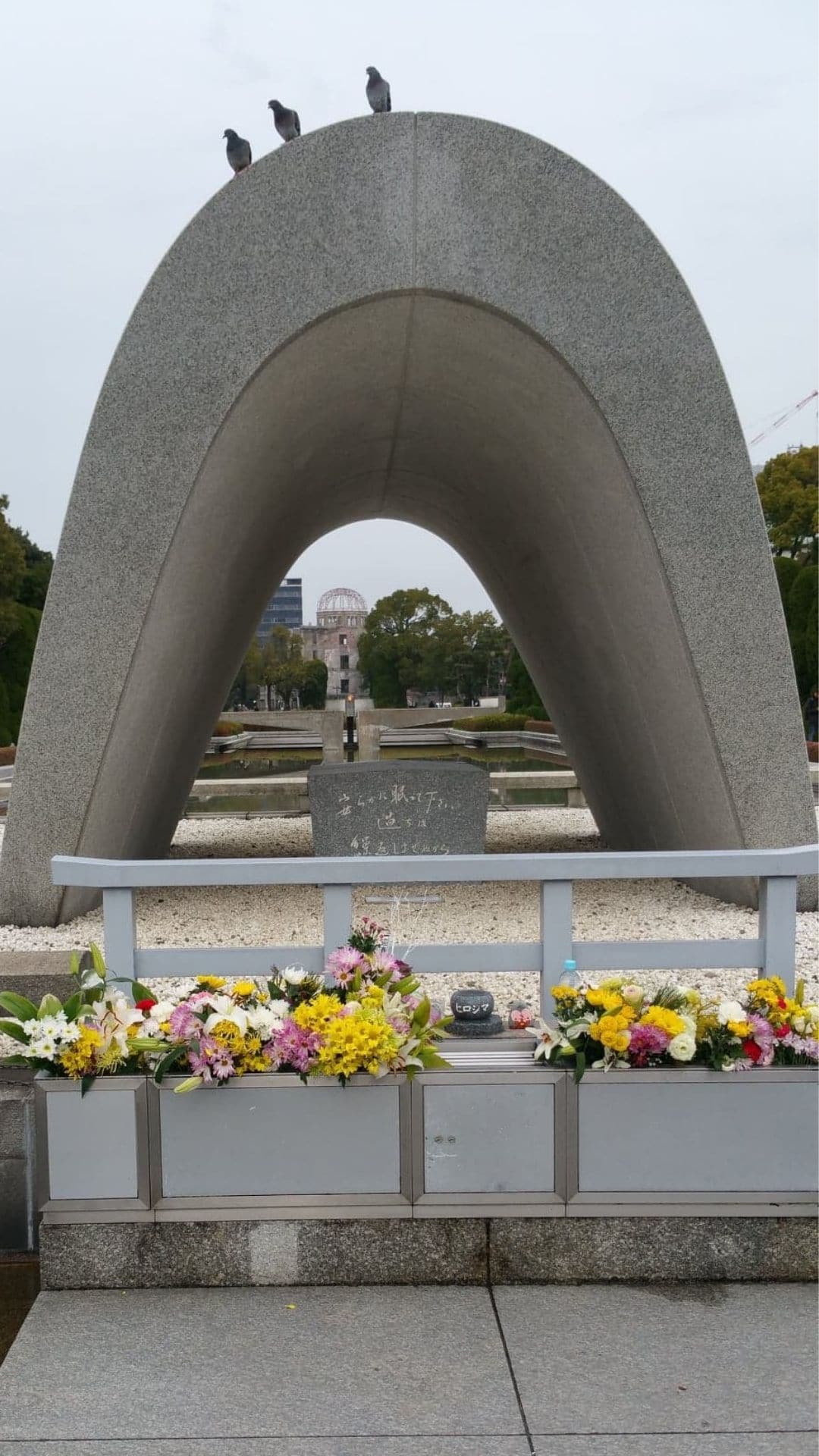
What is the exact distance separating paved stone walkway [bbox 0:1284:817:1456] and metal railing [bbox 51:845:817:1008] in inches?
40.3

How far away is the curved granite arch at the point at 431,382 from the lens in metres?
6.64

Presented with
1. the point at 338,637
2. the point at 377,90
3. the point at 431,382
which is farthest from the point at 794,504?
the point at 338,637

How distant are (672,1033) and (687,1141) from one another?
0.34m

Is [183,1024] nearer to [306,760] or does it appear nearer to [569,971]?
[569,971]

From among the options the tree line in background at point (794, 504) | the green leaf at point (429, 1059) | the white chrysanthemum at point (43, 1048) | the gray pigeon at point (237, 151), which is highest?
the tree line in background at point (794, 504)

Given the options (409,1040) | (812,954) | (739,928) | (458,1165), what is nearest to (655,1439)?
(458,1165)

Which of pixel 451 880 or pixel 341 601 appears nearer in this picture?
pixel 451 880

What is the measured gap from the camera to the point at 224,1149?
11.6ft

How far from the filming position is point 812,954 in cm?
697

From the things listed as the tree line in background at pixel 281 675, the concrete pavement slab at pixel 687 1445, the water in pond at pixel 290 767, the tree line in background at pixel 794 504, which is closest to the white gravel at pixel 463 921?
the water in pond at pixel 290 767

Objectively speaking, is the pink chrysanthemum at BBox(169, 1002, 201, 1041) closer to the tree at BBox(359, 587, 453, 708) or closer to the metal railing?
the metal railing

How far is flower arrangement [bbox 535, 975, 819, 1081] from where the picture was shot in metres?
3.58

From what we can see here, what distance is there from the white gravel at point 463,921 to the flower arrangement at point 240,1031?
245 cm

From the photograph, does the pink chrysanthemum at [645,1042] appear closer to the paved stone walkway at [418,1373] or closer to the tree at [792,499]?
the paved stone walkway at [418,1373]
